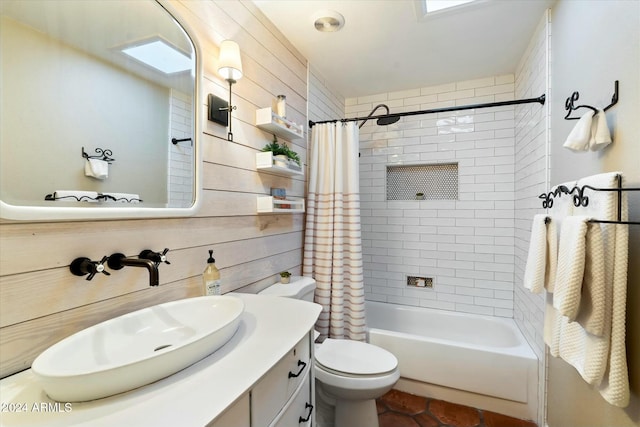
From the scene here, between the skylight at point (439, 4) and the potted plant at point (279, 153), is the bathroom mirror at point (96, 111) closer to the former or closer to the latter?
the potted plant at point (279, 153)

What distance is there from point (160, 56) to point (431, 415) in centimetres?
256

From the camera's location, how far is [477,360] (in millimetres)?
→ 1905

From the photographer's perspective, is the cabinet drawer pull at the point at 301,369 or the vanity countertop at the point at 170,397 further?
the cabinet drawer pull at the point at 301,369

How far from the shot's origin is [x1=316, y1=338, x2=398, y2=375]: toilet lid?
1561mm

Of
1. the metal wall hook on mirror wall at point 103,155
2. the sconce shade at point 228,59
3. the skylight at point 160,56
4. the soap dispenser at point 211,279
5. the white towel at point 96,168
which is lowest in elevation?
the soap dispenser at point 211,279

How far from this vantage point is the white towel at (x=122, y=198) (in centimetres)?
93

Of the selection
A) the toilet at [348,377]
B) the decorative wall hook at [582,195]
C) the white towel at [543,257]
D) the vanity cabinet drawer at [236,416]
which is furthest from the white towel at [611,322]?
the vanity cabinet drawer at [236,416]

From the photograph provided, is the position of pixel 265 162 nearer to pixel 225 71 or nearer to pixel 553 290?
pixel 225 71

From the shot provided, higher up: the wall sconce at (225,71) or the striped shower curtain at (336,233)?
the wall sconce at (225,71)

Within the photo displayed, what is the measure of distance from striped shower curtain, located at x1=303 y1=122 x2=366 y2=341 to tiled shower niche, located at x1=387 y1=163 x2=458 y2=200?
90cm

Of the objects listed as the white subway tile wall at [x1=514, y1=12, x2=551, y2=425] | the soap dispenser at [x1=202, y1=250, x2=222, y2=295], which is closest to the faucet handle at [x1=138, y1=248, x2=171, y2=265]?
the soap dispenser at [x1=202, y1=250, x2=222, y2=295]

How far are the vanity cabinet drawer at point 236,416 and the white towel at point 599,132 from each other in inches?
58.3

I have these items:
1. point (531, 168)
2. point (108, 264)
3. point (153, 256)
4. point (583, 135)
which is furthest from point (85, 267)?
point (531, 168)

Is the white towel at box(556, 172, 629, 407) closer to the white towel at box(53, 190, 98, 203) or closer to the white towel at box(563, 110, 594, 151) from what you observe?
the white towel at box(563, 110, 594, 151)
